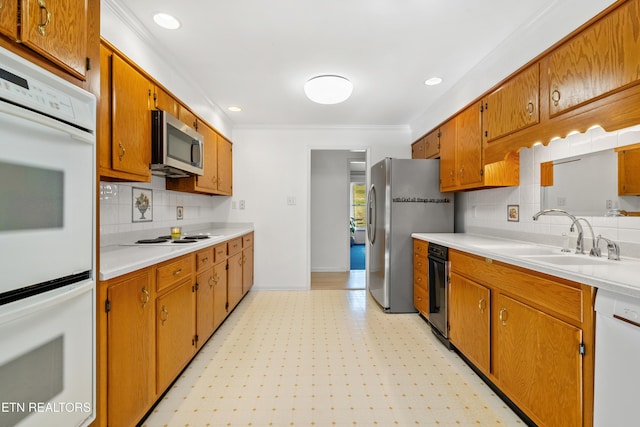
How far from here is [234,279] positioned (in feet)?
10.1

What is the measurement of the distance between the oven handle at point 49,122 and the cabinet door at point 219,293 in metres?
1.67

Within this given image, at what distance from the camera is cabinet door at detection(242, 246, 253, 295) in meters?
3.51

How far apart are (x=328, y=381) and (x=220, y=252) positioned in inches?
57.0

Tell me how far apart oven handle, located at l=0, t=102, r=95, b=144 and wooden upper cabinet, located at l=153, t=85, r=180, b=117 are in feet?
4.06

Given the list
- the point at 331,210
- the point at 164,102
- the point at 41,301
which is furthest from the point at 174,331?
the point at 331,210

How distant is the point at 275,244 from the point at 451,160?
8.28 ft

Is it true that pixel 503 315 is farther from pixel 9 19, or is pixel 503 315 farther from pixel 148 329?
pixel 9 19

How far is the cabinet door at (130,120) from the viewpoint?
5.47 feet

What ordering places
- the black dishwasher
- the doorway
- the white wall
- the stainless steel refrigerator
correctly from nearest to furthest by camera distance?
the black dishwasher < the stainless steel refrigerator < the white wall < the doorway

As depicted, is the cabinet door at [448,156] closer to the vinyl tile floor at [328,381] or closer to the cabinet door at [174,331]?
the vinyl tile floor at [328,381]

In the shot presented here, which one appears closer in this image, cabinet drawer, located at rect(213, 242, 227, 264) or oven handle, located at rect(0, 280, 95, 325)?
oven handle, located at rect(0, 280, 95, 325)

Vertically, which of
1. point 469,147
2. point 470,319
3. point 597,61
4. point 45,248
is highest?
point 597,61

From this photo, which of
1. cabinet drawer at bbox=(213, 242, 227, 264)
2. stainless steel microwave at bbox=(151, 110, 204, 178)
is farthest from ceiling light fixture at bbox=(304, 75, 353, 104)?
cabinet drawer at bbox=(213, 242, 227, 264)

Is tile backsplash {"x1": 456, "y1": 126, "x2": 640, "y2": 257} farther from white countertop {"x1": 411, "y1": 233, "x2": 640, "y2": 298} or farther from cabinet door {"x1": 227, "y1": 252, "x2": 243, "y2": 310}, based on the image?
cabinet door {"x1": 227, "y1": 252, "x2": 243, "y2": 310}
